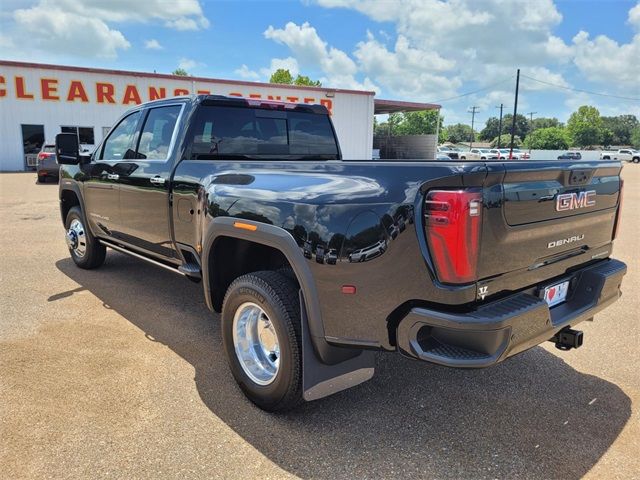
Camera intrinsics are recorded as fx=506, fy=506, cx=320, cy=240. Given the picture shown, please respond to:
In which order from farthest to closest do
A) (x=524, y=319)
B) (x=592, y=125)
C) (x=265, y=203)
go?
(x=592, y=125) → (x=265, y=203) → (x=524, y=319)

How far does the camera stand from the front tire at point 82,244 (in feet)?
19.5

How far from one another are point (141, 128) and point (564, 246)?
12.3 ft

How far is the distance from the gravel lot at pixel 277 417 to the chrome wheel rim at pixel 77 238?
148 cm

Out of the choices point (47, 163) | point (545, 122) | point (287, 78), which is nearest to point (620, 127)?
point (545, 122)

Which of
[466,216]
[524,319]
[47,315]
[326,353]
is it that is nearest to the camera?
[466,216]

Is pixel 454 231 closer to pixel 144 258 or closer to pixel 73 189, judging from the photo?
pixel 144 258

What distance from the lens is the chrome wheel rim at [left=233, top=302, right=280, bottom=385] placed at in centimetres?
312

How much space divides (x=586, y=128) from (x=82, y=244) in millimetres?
119023

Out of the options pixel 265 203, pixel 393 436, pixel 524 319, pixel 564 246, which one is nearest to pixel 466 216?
pixel 524 319

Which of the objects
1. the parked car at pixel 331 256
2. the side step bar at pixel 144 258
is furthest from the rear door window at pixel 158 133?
the parked car at pixel 331 256

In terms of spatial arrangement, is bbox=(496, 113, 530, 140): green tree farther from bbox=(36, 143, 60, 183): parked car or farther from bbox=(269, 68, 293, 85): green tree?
bbox=(36, 143, 60, 183): parked car

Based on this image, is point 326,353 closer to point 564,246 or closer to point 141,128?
point 564,246

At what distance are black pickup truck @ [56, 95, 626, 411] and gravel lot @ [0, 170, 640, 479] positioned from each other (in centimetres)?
32

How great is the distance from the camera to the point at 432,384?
11.4ft
